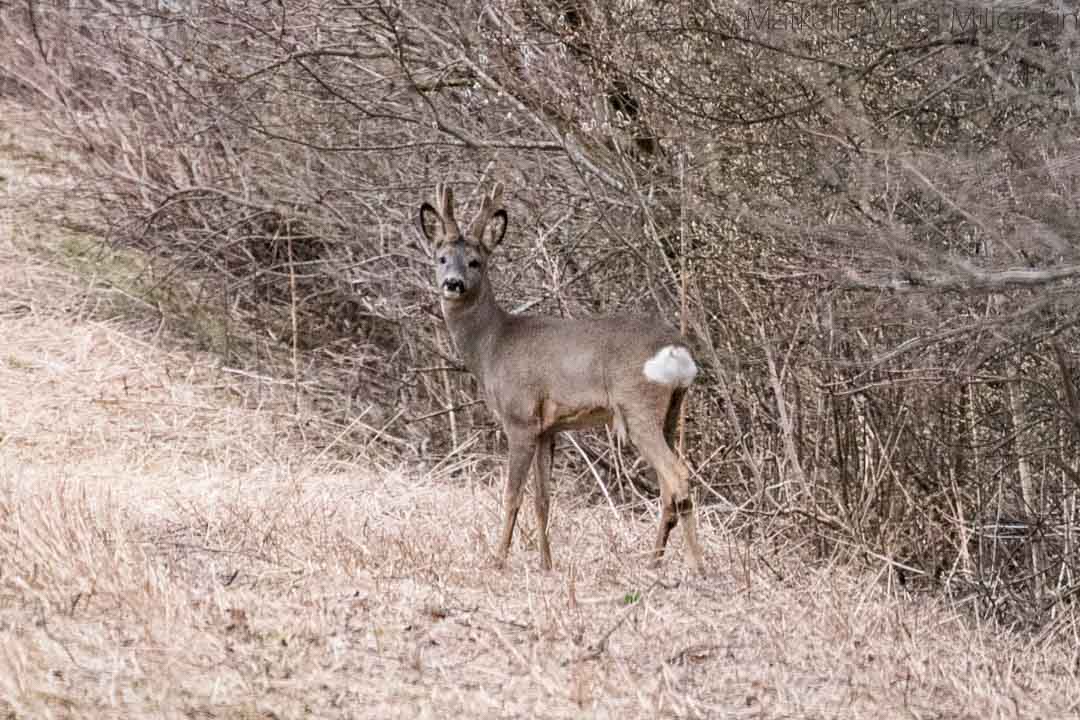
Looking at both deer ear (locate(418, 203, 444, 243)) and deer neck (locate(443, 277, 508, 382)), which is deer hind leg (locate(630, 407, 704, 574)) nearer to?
deer neck (locate(443, 277, 508, 382))

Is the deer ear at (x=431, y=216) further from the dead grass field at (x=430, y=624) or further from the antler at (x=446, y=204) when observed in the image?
the dead grass field at (x=430, y=624)

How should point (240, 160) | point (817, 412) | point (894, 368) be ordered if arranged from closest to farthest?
point (894, 368) < point (817, 412) < point (240, 160)

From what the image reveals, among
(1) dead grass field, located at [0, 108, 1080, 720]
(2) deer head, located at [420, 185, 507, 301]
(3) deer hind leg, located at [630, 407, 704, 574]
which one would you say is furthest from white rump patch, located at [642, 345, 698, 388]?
(2) deer head, located at [420, 185, 507, 301]

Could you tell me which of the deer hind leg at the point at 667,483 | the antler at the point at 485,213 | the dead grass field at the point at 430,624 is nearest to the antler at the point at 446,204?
the antler at the point at 485,213

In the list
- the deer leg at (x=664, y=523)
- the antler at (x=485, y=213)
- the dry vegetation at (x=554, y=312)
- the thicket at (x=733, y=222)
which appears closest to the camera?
the dry vegetation at (x=554, y=312)

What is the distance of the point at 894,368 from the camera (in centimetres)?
790

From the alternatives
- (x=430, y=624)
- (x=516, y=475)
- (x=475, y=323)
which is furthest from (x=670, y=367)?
(x=430, y=624)

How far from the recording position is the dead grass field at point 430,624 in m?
5.14

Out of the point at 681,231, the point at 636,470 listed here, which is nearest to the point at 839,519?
the point at 681,231

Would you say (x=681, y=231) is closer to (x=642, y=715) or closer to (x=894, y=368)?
(x=894, y=368)

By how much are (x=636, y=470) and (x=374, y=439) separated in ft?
7.44

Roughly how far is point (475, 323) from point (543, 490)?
3.02 ft

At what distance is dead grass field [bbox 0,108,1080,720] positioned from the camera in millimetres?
5141

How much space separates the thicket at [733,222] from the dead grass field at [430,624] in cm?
72
